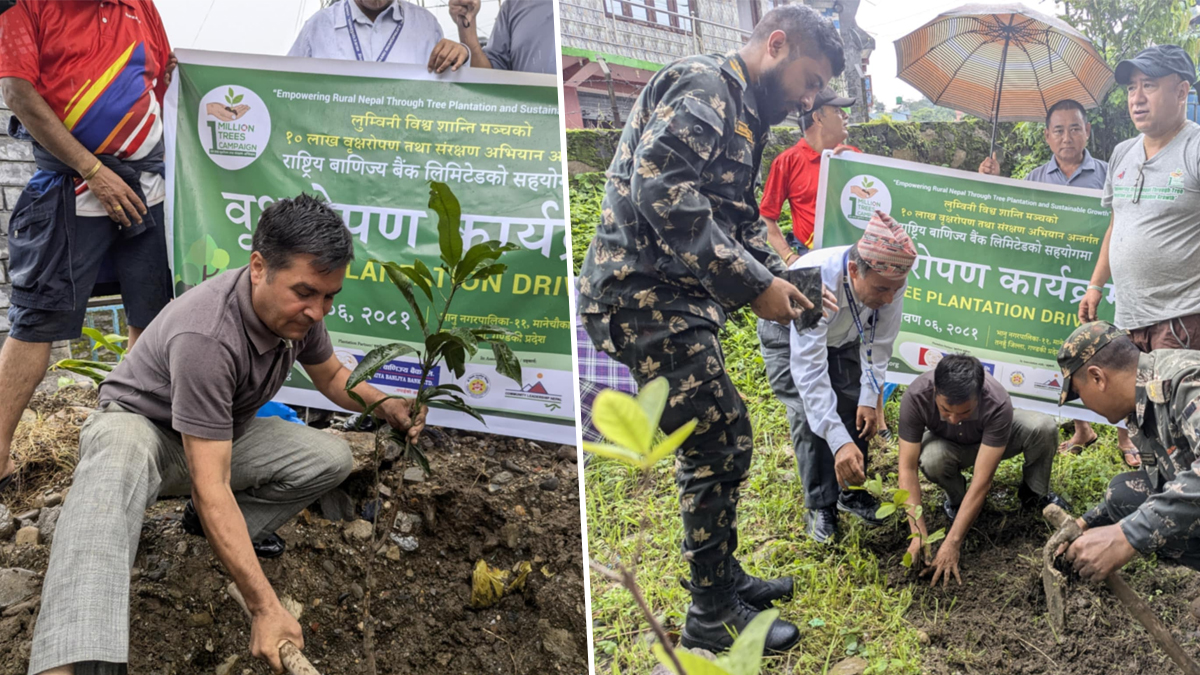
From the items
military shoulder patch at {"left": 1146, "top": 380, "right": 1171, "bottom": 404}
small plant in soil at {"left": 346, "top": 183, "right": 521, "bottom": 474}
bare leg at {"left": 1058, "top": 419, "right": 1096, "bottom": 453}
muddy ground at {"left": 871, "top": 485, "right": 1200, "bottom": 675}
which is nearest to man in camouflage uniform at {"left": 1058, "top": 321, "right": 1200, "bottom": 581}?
military shoulder patch at {"left": 1146, "top": 380, "right": 1171, "bottom": 404}

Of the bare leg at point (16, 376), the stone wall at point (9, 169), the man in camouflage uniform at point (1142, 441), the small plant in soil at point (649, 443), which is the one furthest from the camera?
the stone wall at point (9, 169)

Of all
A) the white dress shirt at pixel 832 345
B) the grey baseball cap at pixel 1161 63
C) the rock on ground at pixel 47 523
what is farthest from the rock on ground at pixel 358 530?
the grey baseball cap at pixel 1161 63

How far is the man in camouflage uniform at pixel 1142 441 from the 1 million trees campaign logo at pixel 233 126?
2288 mm

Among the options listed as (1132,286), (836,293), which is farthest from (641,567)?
(1132,286)

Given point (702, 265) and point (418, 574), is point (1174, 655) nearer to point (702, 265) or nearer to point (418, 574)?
point (702, 265)

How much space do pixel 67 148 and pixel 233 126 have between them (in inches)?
17.4

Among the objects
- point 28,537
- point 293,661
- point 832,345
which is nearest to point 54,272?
point 28,537

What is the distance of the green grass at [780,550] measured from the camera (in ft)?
6.11

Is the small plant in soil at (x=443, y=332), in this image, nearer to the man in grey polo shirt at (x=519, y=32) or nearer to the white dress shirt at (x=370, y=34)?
the man in grey polo shirt at (x=519, y=32)

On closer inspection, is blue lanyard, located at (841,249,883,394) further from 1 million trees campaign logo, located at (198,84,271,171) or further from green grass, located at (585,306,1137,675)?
1 million trees campaign logo, located at (198,84,271,171)

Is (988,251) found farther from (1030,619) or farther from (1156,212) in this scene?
(1030,619)

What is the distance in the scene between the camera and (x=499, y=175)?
2.53 meters

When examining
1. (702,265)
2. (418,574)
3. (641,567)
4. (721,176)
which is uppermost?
(721,176)

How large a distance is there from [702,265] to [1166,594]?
1328 mm
